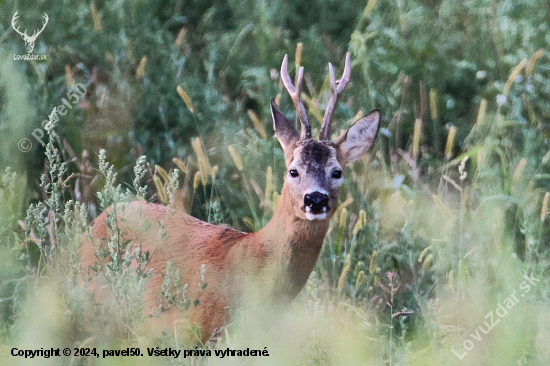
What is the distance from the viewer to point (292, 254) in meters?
3.83

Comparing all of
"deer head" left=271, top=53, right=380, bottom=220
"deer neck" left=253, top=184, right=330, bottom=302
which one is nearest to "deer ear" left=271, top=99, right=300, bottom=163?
"deer head" left=271, top=53, right=380, bottom=220

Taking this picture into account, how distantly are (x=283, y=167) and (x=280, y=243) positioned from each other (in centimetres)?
154

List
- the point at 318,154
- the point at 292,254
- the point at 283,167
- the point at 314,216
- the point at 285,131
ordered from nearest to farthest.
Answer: the point at 314,216
the point at 292,254
the point at 318,154
the point at 285,131
the point at 283,167

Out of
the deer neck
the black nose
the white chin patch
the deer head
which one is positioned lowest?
the deer neck

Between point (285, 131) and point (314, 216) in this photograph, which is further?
point (285, 131)

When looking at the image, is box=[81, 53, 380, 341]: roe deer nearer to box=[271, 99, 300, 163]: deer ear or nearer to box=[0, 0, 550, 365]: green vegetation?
box=[271, 99, 300, 163]: deer ear

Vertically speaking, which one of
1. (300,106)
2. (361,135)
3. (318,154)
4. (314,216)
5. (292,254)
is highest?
(300,106)

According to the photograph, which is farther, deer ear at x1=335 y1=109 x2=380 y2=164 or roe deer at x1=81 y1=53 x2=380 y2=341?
deer ear at x1=335 y1=109 x2=380 y2=164

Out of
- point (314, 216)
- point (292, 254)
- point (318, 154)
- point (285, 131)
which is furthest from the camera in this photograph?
point (285, 131)

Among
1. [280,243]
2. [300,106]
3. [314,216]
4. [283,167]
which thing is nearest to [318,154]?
[300,106]

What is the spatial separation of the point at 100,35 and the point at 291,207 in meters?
3.12

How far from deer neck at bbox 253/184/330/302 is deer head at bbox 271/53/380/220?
7cm

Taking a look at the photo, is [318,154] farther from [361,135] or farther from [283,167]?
[283,167]

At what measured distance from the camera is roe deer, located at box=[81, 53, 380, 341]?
3.79 m
